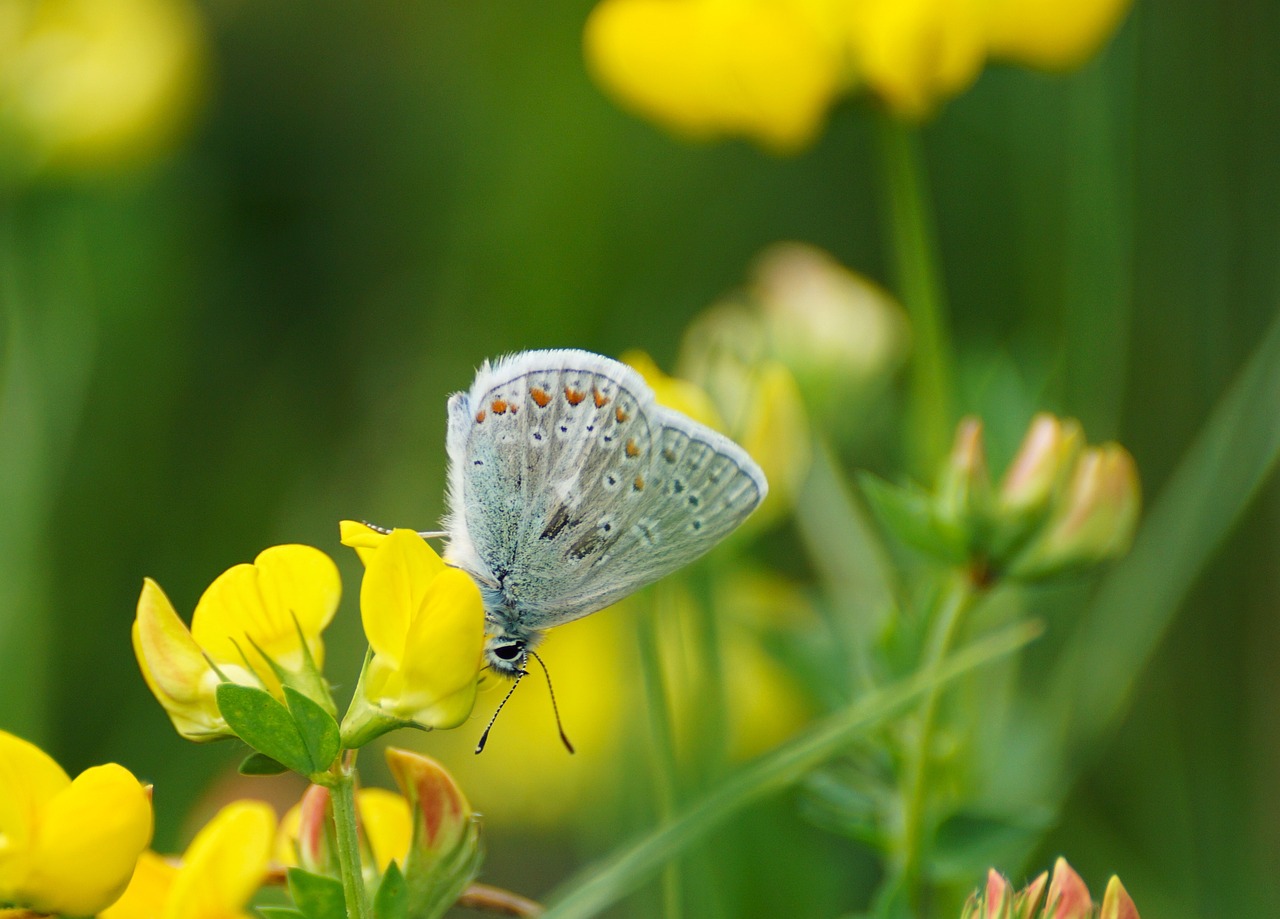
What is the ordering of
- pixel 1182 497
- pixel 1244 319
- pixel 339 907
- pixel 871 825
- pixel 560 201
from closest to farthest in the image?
1. pixel 339 907
2. pixel 871 825
3. pixel 1182 497
4. pixel 1244 319
5. pixel 560 201

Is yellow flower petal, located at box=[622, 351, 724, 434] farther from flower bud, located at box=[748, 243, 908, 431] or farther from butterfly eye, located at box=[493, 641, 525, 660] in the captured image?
flower bud, located at box=[748, 243, 908, 431]

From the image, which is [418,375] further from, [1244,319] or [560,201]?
[1244,319]

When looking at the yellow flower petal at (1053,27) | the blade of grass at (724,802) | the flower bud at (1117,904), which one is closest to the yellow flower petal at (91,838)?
the blade of grass at (724,802)

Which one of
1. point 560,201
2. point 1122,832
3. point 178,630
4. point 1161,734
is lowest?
point 1122,832

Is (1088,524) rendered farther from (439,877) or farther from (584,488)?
(439,877)

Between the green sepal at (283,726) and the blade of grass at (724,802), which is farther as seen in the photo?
the blade of grass at (724,802)

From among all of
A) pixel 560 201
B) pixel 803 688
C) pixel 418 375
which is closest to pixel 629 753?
pixel 803 688

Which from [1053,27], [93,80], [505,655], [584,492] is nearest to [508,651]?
[505,655]

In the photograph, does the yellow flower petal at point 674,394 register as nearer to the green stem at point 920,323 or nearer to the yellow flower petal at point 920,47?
the green stem at point 920,323
